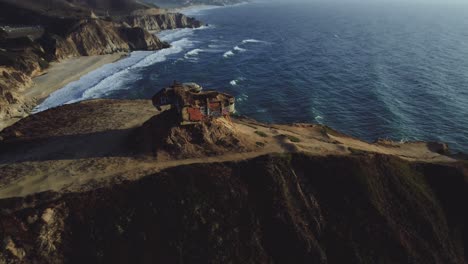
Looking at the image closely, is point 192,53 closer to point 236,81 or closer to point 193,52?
point 193,52

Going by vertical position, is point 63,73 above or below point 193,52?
above

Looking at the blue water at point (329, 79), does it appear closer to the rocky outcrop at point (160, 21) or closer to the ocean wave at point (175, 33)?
the ocean wave at point (175, 33)

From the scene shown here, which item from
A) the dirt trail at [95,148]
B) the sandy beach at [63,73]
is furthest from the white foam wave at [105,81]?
the dirt trail at [95,148]

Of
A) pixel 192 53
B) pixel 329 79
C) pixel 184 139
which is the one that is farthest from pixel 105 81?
pixel 329 79

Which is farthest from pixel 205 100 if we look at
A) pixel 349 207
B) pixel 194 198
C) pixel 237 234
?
pixel 349 207

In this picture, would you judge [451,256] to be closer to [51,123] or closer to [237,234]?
[237,234]

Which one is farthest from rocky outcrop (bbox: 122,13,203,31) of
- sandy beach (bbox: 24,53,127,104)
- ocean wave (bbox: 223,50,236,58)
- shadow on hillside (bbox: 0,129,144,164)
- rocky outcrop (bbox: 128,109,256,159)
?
rocky outcrop (bbox: 128,109,256,159)
